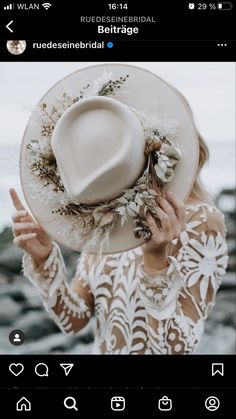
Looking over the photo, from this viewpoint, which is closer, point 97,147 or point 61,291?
point 97,147

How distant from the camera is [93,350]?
4.09 feet

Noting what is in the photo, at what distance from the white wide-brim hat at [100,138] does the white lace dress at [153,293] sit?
0.18ft

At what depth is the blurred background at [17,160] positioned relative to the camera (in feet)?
3.93

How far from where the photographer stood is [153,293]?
1188 millimetres

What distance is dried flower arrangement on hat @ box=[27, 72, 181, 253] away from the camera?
1155 millimetres

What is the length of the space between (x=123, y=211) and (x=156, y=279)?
0.28 feet
